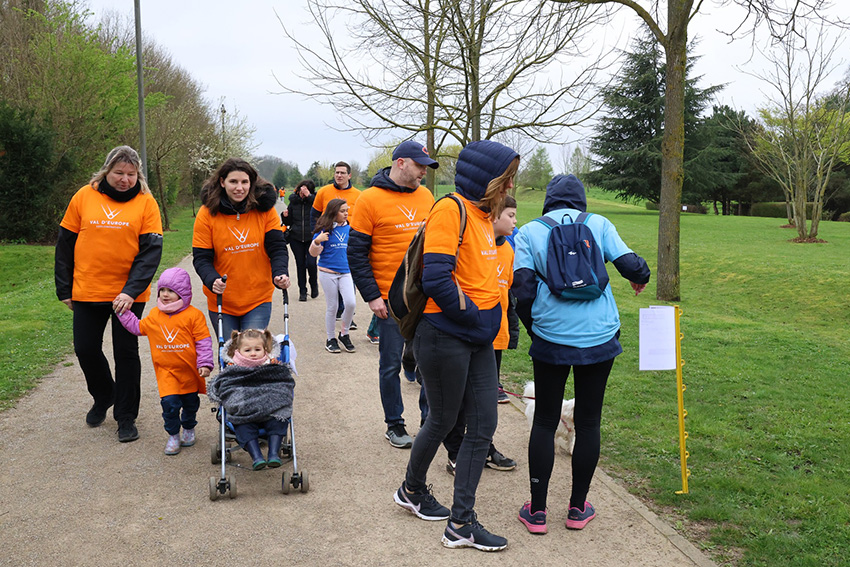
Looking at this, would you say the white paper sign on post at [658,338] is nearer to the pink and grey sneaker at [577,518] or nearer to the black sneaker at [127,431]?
the pink and grey sneaker at [577,518]

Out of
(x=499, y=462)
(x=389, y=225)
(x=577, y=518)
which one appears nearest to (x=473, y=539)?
(x=577, y=518)

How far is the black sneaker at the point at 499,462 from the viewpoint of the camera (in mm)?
4695

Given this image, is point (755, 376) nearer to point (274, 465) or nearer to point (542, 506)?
point (542, 506)

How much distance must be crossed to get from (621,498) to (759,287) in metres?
13.2

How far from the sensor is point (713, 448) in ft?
16.9

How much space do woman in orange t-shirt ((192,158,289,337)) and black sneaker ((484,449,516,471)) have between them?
1.84 meters

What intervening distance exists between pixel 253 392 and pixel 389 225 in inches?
57.4

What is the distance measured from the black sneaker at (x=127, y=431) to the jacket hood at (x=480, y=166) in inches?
126

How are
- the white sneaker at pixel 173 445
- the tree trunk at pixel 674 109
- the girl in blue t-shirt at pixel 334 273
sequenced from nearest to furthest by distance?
the white sneaker at pixel 173 445 < the girl in blue t-shirt at pixel 334 273 < the tree trunk at pixel 674 109

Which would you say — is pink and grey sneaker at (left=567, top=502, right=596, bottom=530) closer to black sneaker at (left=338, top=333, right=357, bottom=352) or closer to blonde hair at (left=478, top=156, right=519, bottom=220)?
blonde hair at (left=478, top=156, right=519, bottom=220)

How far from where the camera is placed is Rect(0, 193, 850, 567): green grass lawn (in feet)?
12.9

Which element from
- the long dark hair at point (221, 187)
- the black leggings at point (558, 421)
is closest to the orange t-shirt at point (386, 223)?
the long dark hair at point (221, 187)

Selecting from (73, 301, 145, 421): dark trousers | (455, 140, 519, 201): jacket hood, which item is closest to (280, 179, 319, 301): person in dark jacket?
(73, 301, 145, 421): dark trousers

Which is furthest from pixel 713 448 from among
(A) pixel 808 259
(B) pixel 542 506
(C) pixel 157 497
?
(A) pixel 808 259
